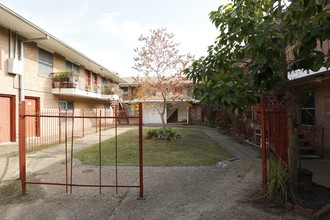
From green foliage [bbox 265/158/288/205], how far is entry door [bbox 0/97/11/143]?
11626 millimetres

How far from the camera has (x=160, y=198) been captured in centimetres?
454

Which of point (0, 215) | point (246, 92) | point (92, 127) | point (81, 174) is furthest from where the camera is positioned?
point (92, 127)

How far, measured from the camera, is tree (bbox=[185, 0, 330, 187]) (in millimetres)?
2834

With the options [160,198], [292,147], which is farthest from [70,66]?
[292,147]

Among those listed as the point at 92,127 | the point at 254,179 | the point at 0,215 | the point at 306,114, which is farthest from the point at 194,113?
the point at 0,215

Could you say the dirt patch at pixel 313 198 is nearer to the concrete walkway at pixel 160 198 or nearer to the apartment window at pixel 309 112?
the concrete walkway at pixel 160 198

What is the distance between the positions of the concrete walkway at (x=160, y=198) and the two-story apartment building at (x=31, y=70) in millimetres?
5601

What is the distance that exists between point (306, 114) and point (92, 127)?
16.8m

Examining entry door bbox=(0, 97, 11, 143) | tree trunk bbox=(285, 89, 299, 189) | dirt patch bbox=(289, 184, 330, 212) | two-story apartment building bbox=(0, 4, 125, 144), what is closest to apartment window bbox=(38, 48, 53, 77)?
two-story apartment building bbox=(0, 4, 125, 144)

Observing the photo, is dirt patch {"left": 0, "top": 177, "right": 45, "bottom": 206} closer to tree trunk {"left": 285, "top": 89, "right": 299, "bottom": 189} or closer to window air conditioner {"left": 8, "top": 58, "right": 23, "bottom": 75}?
tree trunk {"left": 285, "top": 89, "right": 299, "bottom": 189}

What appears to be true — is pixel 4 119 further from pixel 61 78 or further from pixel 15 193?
pixel 15 193

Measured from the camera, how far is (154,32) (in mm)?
13414

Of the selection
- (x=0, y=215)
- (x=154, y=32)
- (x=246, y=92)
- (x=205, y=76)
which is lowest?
(x=0, y=215)

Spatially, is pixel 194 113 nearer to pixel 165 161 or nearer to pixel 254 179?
pixel 165 161
